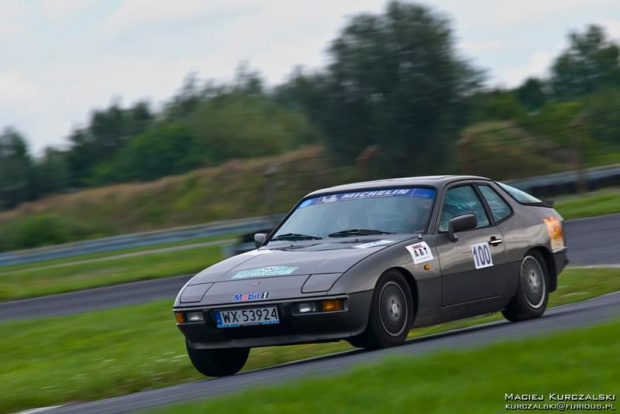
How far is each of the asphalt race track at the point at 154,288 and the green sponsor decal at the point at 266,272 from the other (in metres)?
7.17

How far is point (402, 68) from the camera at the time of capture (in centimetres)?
3750

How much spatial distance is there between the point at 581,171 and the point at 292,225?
17.7 m

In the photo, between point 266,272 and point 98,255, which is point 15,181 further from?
point 266,272

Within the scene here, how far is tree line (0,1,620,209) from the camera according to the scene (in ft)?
117

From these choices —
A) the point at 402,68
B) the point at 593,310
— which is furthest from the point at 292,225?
the point at 402,68

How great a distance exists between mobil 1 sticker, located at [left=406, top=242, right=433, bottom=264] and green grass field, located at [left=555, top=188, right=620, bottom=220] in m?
13.7

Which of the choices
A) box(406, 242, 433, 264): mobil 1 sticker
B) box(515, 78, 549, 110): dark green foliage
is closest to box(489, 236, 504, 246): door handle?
box(406, 242, 433, 264): mobil 1 sticker

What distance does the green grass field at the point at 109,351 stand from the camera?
887 cm

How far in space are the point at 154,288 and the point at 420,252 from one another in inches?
435

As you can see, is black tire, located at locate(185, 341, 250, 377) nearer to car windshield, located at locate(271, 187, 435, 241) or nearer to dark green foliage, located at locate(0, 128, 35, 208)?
car windshield, located at locate(271, 187, 435, 241)

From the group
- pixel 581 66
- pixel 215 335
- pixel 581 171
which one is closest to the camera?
pixel 215 335

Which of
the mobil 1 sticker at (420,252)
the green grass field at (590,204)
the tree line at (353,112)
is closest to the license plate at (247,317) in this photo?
the mobil 1 sticker at (420,252)

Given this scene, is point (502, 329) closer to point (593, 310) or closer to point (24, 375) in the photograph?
point (593, 310)

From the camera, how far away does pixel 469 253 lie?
8.90 metres
